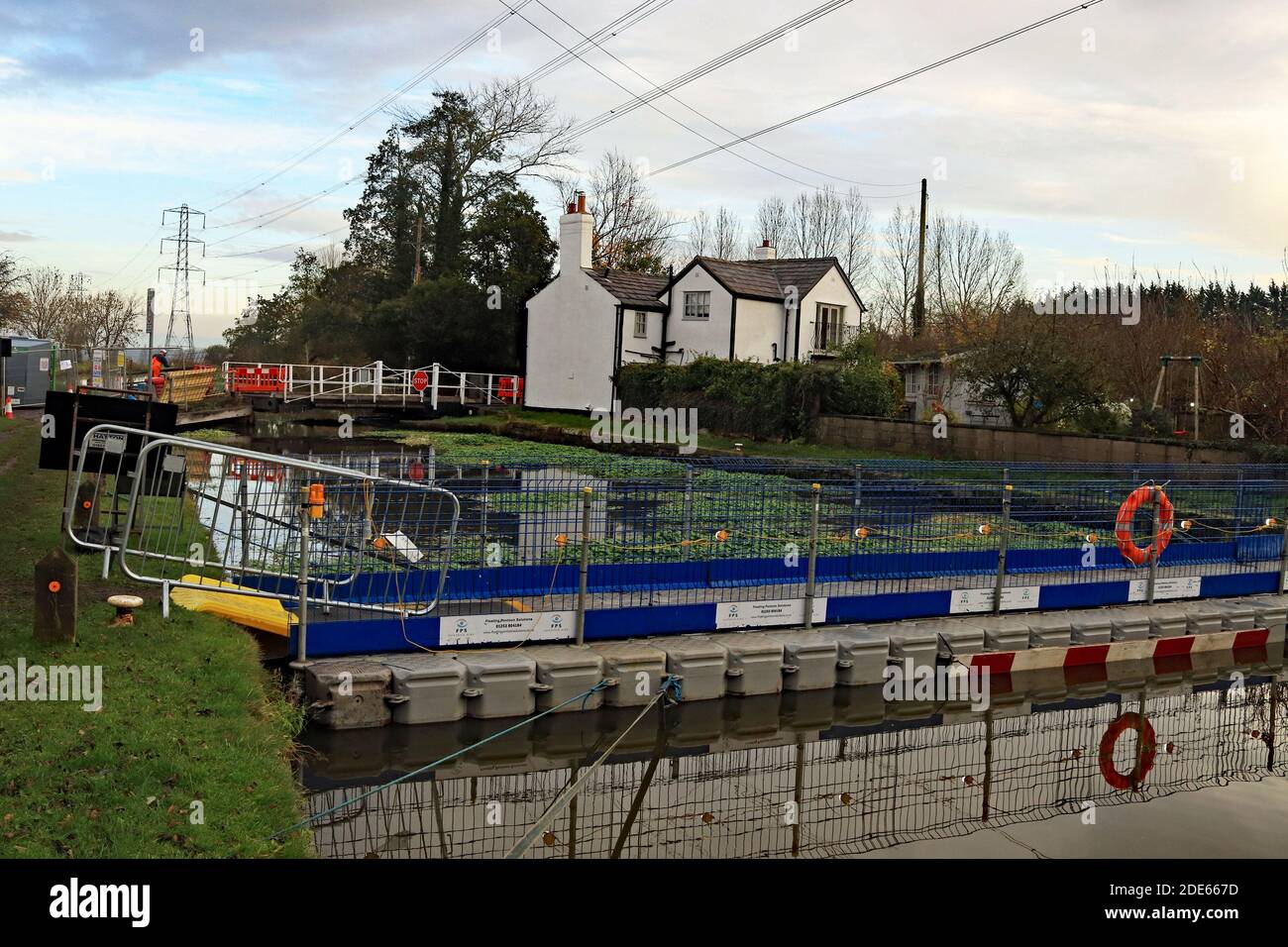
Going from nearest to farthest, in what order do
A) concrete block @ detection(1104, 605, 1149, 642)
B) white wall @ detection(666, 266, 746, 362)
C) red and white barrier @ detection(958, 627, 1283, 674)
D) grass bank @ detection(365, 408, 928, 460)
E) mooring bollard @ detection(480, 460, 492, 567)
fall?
mooring bollard @ detection(480, 460, 492, 567) → red and white barrier @ detection(958, 627, 1283, 674) → concrete block @ detection(1104, 605, 1149, 642) → grass bank @ detection(365, 408, 928, 460) → white wall @ detection(666, 266, 746, 362)

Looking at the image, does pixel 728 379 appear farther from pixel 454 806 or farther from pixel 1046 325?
pixel 454 806

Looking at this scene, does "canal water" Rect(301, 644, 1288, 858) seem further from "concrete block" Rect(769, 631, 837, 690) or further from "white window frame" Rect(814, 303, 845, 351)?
"white window frame" Rect(814, 303, 845, 351)

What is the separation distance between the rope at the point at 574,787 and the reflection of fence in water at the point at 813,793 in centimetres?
9

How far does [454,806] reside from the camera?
735 centimetres

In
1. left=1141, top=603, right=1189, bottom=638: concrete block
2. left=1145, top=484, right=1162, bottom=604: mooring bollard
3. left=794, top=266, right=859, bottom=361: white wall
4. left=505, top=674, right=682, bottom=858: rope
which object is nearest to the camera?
left=505, top=674, right=682, bottom=858: rope

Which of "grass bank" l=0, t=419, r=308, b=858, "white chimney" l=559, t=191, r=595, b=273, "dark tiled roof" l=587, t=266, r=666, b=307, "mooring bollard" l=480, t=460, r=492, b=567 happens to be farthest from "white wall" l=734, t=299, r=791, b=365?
"grass bank" l=0, t=419, r=308, b=858

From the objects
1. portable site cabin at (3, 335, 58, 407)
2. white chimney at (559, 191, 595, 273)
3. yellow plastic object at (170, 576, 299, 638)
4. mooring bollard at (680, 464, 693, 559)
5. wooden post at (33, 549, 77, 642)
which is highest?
white chimney at (559, 191, 595, 273)

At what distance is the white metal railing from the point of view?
139 feet

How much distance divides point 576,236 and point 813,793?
130 feet

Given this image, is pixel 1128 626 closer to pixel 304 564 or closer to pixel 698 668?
pixel 698 668

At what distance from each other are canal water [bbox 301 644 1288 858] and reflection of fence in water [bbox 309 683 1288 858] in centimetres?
2

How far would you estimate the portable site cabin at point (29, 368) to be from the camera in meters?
34.4

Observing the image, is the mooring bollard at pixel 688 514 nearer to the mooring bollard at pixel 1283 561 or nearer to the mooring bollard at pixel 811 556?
the mooring bollard at pixel 811 556

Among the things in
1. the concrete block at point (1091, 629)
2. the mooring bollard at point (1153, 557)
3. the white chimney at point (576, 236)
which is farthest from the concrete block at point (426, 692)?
the white chimney at point (576, 236)
